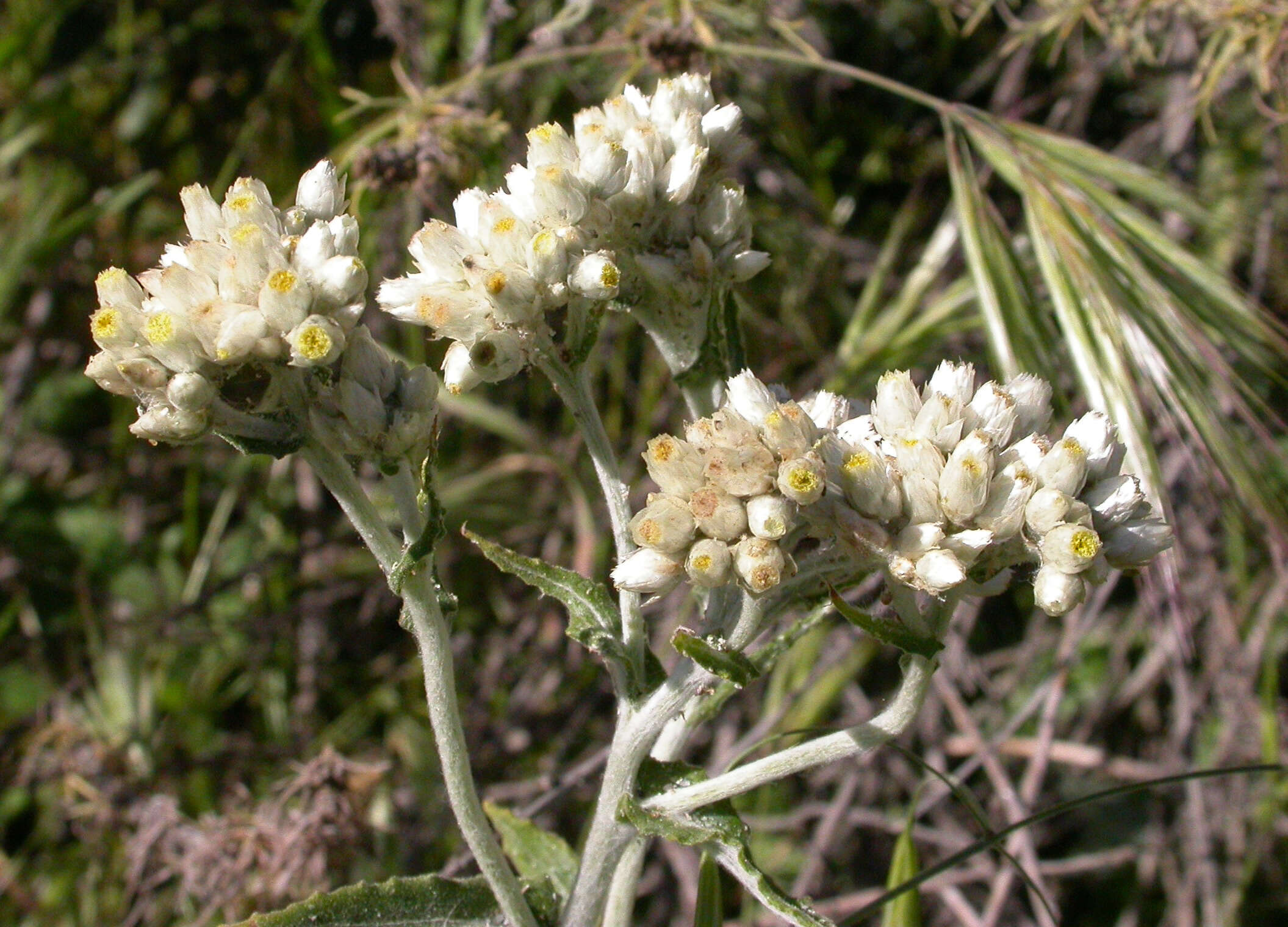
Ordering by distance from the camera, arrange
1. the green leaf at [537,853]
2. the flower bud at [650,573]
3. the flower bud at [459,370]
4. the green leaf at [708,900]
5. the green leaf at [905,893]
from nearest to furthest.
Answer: the flower bud at [650,573], the flower bud at [459,370], the green leaf at [708,900], the green leaf at [537,853], the green leaf at [905,893]

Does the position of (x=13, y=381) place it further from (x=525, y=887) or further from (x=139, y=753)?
(x=525, y=887)

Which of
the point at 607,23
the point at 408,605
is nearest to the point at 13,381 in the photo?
the point at 607,23

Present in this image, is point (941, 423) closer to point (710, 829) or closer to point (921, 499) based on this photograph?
point (921, 499)

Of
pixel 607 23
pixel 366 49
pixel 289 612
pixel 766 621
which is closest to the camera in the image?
pixel 766 621

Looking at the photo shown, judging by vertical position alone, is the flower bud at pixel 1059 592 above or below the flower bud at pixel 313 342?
below

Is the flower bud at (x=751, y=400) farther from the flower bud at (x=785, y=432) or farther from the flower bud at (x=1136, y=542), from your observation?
the flower bud at (x=1136, y=542)

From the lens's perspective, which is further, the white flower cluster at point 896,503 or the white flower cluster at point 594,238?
the white flower cluster at point 594,238

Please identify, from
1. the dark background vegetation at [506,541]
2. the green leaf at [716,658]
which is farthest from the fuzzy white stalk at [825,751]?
the dark background vegetation at [506,541]

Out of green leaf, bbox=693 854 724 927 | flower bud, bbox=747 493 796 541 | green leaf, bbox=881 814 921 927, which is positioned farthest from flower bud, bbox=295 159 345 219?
green leaf, bbox=881 814 921 927
